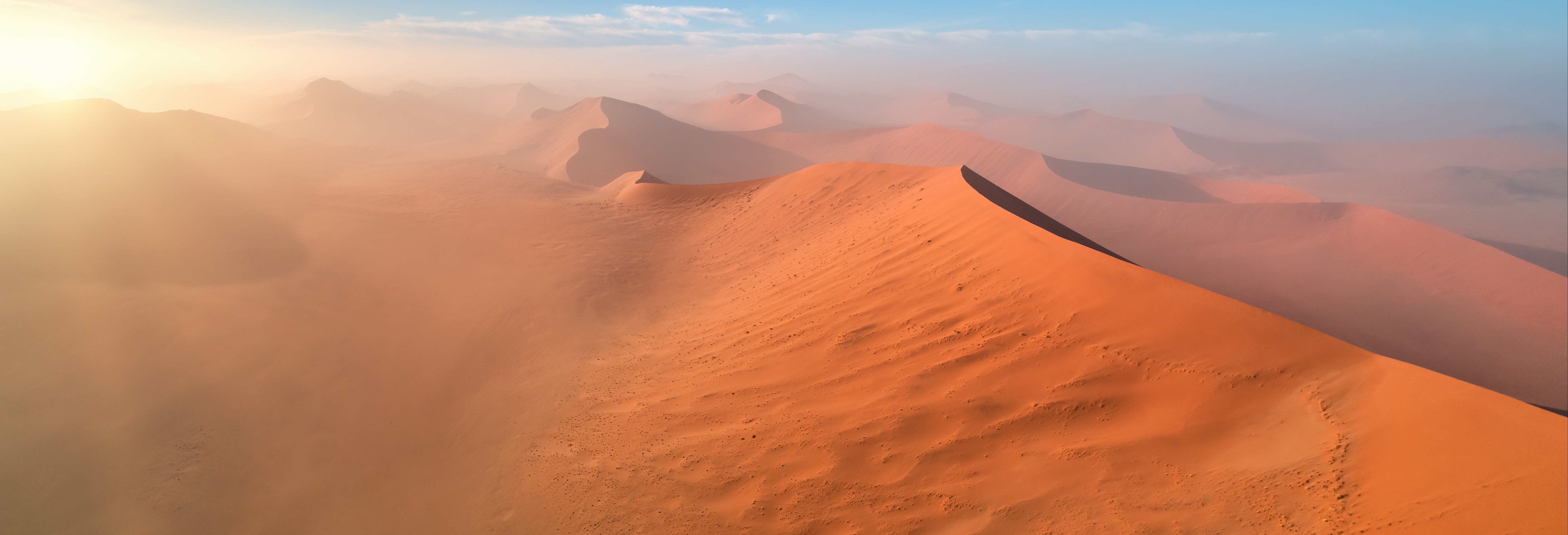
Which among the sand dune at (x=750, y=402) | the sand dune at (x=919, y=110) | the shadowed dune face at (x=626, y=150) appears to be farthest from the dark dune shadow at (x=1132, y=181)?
the sand dune at (x=919, y=110)

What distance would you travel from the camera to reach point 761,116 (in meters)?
68.4

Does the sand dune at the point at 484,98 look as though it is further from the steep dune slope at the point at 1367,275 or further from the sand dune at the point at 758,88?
the steep dune slope at the point at 1367,275

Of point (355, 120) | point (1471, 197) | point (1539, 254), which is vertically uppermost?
point (355, 120)

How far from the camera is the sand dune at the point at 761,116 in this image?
67.0 m

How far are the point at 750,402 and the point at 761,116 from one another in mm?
64763

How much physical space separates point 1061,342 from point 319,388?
10.0 m

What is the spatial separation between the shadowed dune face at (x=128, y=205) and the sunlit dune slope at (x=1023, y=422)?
9899mm

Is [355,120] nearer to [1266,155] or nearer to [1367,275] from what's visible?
[1367,275]

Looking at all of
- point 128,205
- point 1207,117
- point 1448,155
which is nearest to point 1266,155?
point 1448,155

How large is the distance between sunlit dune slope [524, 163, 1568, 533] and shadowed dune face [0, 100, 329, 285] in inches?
390

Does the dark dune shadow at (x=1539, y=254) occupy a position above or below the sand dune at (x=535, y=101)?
below

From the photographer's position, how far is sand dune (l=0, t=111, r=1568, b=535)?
4.22 m

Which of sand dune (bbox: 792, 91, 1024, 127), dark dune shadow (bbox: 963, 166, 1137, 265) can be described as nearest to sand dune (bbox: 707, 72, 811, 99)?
sand dune (bbox: 792, 91, 1024, 127)

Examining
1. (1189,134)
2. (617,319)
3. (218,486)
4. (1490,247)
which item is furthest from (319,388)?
(1189,134)
